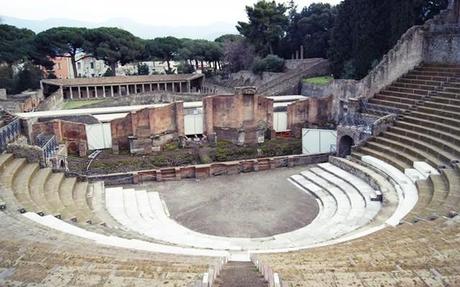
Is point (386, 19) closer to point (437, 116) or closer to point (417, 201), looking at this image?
point (437, 116)

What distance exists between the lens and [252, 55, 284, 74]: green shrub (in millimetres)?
37906

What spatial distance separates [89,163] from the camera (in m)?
17.9

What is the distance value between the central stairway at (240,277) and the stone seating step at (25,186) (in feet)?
20.8

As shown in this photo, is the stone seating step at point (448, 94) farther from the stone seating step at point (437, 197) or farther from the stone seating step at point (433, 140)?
the stone seating step at point (437, 197)

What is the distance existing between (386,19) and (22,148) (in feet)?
77.6

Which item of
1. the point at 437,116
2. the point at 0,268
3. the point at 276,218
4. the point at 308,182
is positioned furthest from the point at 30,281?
the point at 437,116

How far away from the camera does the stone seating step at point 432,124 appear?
13789mm

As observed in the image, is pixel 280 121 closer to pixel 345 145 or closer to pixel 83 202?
pixel 345 145

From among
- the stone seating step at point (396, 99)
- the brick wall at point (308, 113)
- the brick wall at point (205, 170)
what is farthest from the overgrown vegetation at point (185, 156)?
the stone seating step at point (396, 99)

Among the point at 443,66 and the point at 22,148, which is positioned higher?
the point at 443,66

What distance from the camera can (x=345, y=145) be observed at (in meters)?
17.6

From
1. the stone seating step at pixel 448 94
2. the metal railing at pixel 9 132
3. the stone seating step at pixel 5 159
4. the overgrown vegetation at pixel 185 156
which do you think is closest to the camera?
the stone seating step at pixel 5 159

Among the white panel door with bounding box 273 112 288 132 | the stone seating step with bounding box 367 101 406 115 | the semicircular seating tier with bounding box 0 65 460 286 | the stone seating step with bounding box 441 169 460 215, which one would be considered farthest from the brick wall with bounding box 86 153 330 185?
the stone seating step with bounding box 441 169 460 215

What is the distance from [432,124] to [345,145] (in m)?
3.78
